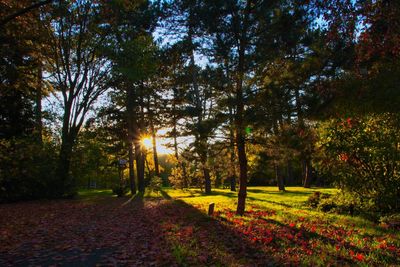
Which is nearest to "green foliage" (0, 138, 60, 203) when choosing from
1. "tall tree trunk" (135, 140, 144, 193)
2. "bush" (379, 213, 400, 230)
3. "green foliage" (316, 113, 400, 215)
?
"tall tree trunk" (135, 140, 144, 193)

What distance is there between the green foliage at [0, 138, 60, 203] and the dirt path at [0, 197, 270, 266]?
766cm

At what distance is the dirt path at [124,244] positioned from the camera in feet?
17.9

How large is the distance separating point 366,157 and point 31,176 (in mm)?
17257

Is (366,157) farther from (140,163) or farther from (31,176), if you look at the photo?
(140,163)

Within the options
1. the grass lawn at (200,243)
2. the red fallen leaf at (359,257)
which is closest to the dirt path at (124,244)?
the grass lawn at (200,243)

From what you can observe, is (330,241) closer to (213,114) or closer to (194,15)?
(213,114)

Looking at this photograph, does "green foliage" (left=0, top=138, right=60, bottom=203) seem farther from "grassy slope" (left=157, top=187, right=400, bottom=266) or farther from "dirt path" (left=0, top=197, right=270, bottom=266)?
"grassy slope" (left=157, top=187, right=400, bottom=266)

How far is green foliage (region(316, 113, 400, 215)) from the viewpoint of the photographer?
9594 millimetres

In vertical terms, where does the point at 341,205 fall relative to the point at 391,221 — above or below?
above

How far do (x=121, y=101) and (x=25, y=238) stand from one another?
2051 cm

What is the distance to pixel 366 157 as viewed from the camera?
1009cm

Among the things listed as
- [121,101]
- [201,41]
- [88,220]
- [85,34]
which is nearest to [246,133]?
[201,41]

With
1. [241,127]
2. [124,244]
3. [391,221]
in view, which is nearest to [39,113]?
[241,127]

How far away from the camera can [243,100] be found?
11.0 metres
